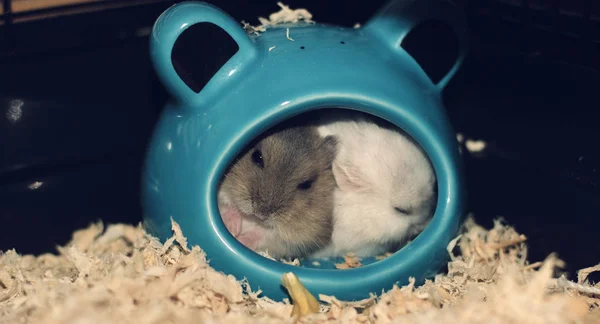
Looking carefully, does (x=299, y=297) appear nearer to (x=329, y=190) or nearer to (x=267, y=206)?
(x=267, y=206)

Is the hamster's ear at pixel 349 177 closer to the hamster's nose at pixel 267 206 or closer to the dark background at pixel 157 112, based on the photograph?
the hamster's nose at pixel 267 206

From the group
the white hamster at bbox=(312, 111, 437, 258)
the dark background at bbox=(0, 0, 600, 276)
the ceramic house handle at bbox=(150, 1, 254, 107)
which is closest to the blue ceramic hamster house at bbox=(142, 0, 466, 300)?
the ceramic house handle at bbox=(150, 1, 254, 107)

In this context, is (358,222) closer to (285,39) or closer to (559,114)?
(285,39)

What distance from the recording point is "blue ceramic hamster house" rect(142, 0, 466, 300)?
1.88 metres

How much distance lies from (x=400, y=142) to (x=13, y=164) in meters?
1.41

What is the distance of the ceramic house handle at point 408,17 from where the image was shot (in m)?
2.08

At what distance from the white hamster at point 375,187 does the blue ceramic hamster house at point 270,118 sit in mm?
135

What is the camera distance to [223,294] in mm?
1853

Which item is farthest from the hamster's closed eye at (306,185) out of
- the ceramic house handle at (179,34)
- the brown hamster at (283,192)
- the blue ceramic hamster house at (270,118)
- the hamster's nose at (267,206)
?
the ceramic house handle at (179,34)

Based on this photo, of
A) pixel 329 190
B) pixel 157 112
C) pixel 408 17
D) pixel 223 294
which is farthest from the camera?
pixel 157 112

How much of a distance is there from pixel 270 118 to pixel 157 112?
91 centimetres

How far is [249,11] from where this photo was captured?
2686mm

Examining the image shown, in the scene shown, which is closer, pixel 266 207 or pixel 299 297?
pixel 299 297

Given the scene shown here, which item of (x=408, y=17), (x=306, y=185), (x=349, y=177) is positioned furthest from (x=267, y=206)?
(x=408, y=17)
